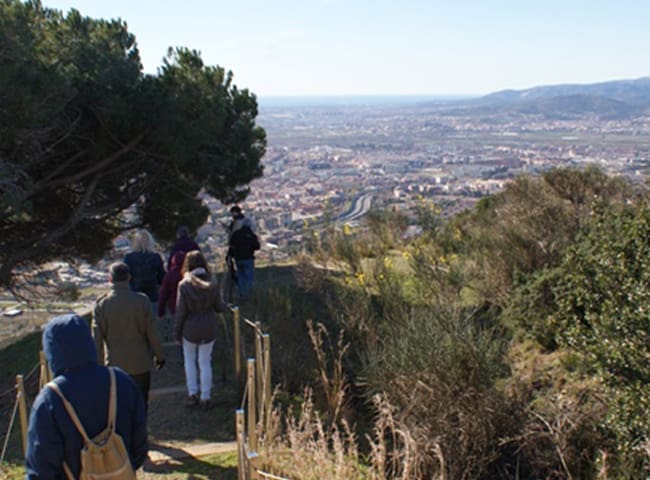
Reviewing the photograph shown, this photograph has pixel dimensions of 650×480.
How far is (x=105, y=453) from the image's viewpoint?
2955 millimetres

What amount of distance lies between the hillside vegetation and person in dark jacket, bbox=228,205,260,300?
483 mm

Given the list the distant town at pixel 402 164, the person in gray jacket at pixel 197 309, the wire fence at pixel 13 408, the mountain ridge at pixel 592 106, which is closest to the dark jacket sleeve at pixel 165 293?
the person in gray jacket at pixel 197 309

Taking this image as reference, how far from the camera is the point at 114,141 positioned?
35.7ft

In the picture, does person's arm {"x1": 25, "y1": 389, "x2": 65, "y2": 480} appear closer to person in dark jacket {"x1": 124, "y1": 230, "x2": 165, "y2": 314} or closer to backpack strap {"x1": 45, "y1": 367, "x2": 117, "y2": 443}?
backpack strap {"x1": 45, "y1": 367, "x2": 117, "y2": 443}

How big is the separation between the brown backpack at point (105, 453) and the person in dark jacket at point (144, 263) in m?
3.74

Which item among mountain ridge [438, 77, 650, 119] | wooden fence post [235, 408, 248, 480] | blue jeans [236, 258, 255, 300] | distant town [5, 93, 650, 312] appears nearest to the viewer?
wooden fence post [235, 408, 248, 480]

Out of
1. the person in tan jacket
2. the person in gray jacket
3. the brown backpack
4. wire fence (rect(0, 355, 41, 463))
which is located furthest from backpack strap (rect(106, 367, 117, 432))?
wire fence (rect(0, 355, 41, 463))

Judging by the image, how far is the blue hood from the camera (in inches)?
117

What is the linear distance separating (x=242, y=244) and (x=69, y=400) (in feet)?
20.5

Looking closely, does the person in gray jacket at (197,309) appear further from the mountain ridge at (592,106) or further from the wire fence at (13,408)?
the mountain ridge at (592,106)

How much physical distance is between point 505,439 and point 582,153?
56727 mm

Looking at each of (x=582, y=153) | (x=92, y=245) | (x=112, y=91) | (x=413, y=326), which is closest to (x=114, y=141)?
(x=112, y=91)

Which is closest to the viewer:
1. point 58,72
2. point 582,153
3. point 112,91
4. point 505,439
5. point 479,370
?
point 505,439

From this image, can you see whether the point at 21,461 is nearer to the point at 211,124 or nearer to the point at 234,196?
the point at 211,124
